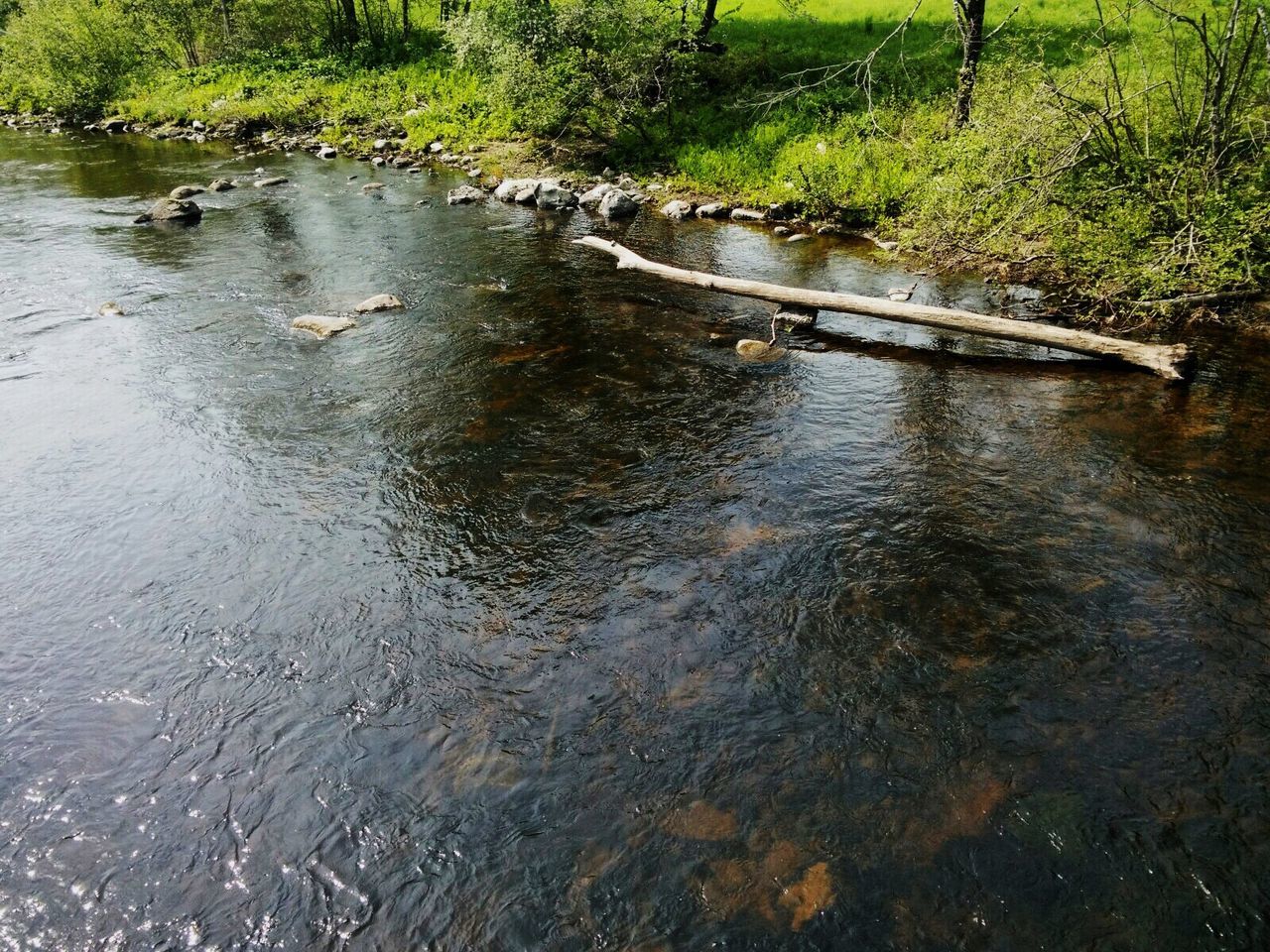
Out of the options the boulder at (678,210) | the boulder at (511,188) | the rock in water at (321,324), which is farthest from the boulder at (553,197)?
the rock in water at (321,324)

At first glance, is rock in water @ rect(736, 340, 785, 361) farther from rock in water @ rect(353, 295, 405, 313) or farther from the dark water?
rock in water @ rect(353, 295, 405, 313)

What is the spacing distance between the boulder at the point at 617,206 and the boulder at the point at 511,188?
2.94 m

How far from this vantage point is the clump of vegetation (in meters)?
13.2

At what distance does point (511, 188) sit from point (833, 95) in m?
11.6

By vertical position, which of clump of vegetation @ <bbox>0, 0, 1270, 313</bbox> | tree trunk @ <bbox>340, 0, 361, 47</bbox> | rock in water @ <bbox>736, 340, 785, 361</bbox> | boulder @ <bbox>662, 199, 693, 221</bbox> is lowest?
rock in water @ <bbox>736, 340, 785, 361</bbox>

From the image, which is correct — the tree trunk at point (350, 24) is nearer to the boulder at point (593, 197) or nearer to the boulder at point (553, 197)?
the boulder at point (553, 197)

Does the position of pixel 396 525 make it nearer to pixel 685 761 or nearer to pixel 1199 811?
pixel 685 761

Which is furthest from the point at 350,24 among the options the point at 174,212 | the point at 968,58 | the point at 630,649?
the point at 630,649

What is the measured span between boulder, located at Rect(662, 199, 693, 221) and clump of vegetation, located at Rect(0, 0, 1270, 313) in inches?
78.7

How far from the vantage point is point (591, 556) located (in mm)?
8578

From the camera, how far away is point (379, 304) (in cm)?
1611

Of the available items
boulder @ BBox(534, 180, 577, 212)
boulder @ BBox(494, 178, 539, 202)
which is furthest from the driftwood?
boulder @ BBox(494, 178, 539, 202)

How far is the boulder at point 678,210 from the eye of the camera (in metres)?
23.2

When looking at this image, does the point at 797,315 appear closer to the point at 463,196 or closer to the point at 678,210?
the point at 678,210
